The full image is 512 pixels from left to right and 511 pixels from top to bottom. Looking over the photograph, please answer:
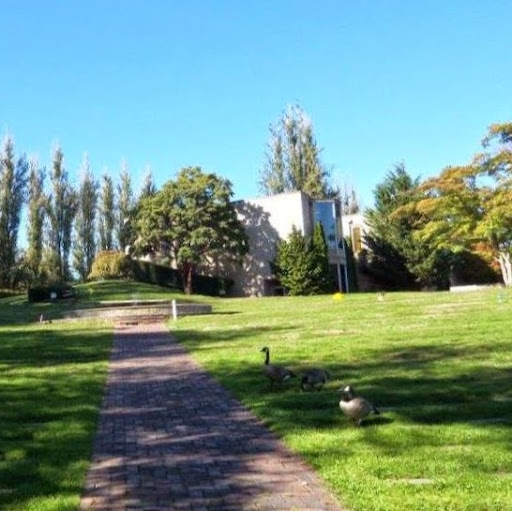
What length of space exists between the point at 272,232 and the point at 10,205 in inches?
734

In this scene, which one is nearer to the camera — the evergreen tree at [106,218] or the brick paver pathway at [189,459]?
the brick paver pathway at [189,459]

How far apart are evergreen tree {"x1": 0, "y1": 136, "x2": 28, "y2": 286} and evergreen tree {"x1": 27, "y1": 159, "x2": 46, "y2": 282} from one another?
4.17 ft

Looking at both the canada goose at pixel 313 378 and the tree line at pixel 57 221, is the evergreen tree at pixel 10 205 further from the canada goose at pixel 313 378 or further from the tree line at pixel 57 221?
the canada goose at pixel 313 378

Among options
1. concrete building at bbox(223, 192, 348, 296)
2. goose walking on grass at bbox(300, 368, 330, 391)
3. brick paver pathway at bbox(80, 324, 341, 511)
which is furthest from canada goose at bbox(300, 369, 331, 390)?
concrete building at bbox(223, 192, 348, 296)

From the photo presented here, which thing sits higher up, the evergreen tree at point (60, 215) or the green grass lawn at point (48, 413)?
the evergreen tree at point (60, 215)

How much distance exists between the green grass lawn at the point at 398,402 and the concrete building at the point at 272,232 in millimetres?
29030

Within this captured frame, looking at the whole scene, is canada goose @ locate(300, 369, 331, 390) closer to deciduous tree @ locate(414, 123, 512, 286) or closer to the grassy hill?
the grassy hill

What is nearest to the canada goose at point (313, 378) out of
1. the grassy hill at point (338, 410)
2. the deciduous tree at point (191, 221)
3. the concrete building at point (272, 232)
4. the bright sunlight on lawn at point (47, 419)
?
the grassy hill at point (338, 410)

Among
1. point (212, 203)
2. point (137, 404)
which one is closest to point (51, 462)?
point (137, 404)

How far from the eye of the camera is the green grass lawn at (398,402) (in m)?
4.62

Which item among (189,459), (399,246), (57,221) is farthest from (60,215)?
(189,459)

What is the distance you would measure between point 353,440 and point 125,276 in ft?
149

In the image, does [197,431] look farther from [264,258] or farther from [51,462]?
[264,258]

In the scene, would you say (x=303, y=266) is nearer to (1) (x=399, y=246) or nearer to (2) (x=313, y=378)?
(1) (x=399, y=246)
